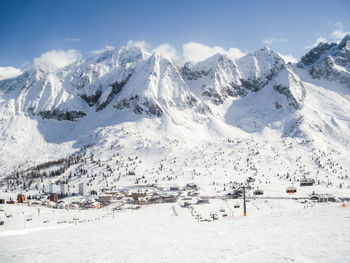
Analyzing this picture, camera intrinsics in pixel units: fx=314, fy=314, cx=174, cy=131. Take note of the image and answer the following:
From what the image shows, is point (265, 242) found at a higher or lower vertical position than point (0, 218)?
higher

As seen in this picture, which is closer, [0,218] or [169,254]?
[169,254]

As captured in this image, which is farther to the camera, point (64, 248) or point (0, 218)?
point (0, 218)

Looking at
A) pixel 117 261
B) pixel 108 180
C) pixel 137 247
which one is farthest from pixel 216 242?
pixel 108 180

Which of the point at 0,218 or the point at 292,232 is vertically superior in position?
the point at 292,232

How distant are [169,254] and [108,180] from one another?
178495 mm

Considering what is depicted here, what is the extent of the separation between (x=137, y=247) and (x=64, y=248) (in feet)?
26.0

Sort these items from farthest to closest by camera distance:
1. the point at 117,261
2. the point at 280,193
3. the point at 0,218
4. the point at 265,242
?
the point at 280,193 < the point at 0,218 < the point at 265,242 < the point at 117,261

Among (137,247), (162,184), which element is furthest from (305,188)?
(137,247)

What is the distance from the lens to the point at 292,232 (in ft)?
107

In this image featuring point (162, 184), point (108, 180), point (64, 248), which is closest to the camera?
point (64, 248)

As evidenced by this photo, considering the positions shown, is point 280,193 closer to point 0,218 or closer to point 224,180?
point 224,180

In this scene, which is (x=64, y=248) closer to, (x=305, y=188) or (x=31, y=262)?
(x=31, y=262)

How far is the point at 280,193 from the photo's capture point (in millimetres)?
145000

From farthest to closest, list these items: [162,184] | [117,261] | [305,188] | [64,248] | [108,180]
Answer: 1. [108,180]
2. [162,184]
3. [305,188]
4. [64,248]
5. [117,261]
